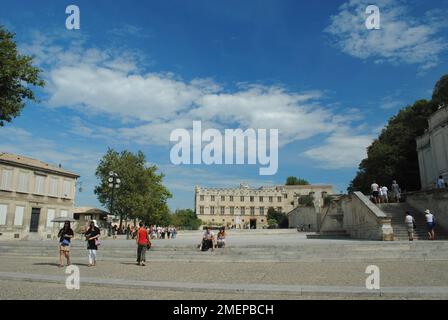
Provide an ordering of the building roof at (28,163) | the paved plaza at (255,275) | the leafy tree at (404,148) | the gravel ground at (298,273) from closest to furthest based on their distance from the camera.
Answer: the paved plaza at (255,275) → the gravel ground at (298,273) → the building roof at (28,163) → the leafy tree at (404,148)

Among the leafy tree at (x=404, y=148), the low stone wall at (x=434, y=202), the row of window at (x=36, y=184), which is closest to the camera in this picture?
the low stone wall at (x=434, y=202)

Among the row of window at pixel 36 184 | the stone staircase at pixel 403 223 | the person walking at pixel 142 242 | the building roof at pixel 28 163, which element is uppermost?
the building roof at pixel 28 163

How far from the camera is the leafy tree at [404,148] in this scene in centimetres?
3912

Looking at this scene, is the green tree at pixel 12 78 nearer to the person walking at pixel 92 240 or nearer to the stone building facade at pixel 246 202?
the person walking at pixel 92 240

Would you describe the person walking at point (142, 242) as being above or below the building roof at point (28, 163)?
below

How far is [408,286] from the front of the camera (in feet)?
26.7

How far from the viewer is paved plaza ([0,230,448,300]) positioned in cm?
775

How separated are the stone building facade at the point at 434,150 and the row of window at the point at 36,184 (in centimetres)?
3775

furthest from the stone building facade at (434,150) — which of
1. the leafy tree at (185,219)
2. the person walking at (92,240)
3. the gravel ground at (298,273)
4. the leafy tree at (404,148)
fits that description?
the leafy tree at (185,219)

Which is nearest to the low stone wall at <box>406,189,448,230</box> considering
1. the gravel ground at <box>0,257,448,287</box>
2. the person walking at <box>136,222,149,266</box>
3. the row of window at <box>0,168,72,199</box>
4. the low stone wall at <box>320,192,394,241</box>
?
the low stone wall at <box>320,192,394,241</box>
